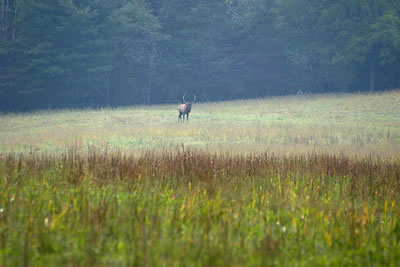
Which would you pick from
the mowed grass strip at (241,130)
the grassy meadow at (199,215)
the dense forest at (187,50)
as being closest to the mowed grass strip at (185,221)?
the grassy meadow at (199,215)

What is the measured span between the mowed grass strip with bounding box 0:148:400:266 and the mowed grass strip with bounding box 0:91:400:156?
290 inches

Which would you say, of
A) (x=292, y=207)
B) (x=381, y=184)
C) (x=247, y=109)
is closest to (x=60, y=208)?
(x=292, y=207)

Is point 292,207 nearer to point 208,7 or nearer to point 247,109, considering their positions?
point 247,109

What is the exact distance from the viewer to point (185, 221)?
5262 millimetres

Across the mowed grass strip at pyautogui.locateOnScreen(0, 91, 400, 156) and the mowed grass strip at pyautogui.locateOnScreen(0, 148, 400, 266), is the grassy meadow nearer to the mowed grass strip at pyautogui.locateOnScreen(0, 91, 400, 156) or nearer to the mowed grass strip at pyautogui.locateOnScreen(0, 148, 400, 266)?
the mowed grass strip at pyautogui.locateOnScreen(0, 148, 400, 266)

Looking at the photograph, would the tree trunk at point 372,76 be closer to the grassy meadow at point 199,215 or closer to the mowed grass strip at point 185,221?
the grassy meadow at point 199,215

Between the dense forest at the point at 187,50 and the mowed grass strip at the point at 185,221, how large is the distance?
38813 mm

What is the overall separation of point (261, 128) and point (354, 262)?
832 inches

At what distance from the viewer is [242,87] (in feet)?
185

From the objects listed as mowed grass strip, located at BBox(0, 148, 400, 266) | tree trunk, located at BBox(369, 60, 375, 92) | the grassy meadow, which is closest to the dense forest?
tree trunk, located at BBox(369, 60, 375, 92)

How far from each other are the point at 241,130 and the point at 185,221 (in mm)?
18978

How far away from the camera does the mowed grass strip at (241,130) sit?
18531 millimetres

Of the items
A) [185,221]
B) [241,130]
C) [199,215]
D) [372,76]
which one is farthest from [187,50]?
[185,221]

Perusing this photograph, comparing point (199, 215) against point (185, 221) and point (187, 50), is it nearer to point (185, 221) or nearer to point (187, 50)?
point (185, 221)
